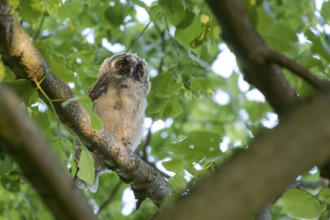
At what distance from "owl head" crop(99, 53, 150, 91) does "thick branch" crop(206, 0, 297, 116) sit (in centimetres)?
413

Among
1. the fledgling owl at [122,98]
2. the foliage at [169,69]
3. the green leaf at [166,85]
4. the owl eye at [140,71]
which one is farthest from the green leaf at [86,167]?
the owl eye at [140,71]

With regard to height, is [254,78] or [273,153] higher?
[254,78]

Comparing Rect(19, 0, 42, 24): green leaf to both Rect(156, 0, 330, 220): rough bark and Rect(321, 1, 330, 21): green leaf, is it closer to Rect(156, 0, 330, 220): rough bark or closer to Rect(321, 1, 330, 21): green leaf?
Rect(321, 1, 330, 21): green leaf

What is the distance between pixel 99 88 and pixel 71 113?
103 inches

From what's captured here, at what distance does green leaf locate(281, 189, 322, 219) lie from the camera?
8.96 feet

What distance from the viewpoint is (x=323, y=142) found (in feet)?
4.47

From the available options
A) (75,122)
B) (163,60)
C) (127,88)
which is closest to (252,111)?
(163,60)

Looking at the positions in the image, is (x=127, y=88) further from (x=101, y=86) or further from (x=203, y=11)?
(x=203, y=11)

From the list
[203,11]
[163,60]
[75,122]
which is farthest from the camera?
Result: [163,60]

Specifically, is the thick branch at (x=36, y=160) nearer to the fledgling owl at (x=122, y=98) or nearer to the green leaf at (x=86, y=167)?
the green leaf at (x=86, y=167)

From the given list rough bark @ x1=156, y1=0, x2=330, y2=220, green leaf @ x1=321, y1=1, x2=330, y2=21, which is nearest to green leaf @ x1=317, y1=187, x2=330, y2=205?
green leaf @ x1=321, y1=1, x2=330, y2=21

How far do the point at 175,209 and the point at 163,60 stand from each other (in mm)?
4756

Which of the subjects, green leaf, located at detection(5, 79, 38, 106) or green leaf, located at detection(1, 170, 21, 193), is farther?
green leaf, located at detection(1, 170, 21, 193)

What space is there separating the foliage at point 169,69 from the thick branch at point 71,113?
0.26ft
